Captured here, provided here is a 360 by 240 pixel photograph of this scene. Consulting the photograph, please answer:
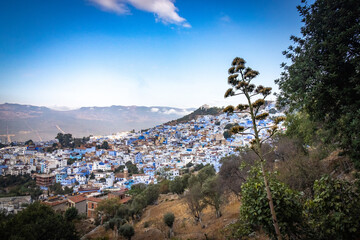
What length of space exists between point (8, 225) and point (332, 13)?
2317cm

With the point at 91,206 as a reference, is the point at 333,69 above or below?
above

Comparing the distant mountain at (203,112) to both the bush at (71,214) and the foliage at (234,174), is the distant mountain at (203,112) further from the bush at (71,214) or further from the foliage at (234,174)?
the foliage at (234,174)

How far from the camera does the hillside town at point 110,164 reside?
37281mm

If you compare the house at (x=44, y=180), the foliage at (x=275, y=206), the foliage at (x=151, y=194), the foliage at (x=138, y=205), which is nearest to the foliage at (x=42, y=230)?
the foliage at (x=138, y=205)

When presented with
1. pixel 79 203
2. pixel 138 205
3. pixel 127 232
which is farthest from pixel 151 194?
pixel 127 232

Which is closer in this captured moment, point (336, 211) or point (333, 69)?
point (336, 211)

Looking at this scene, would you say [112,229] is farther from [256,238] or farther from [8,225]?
[256,238]

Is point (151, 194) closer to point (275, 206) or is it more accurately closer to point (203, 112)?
point (275, 206)

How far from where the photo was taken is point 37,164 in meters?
69.4

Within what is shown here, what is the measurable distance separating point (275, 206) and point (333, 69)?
4347 millimetres

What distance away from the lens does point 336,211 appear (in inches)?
152

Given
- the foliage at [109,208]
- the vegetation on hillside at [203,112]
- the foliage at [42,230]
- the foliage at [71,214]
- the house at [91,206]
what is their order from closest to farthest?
1. the foliage at [42,230]
2. the foliage at [71,214]
3. the foliage at [109,208]
4. the house at [91,206]
5. the vegetation on hillside at [203,112]

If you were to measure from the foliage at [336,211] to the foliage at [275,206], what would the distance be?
343 millimetres

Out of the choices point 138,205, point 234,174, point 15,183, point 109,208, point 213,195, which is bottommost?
point 15,183
